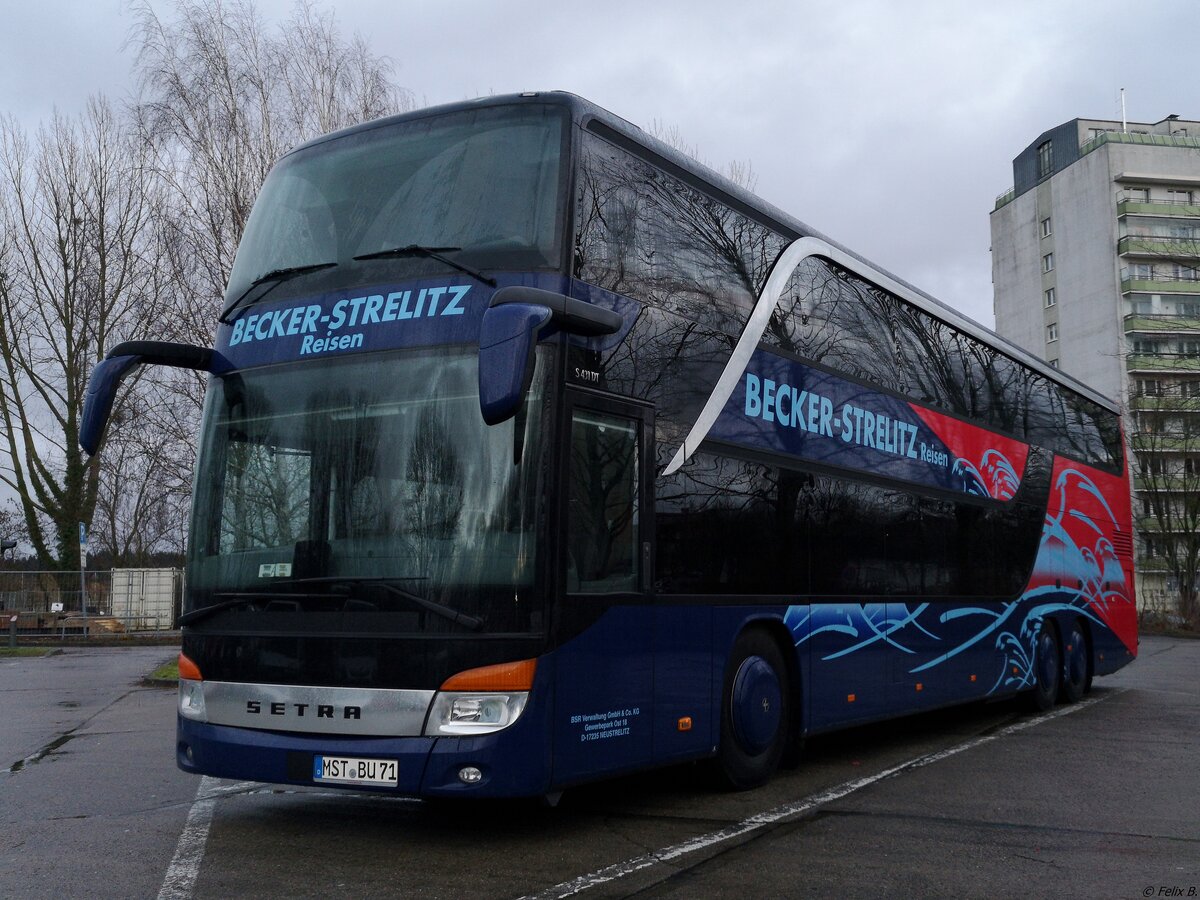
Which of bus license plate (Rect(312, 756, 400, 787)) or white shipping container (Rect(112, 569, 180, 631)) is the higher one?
white shipping container (Rect(112, 569, 180, 631))

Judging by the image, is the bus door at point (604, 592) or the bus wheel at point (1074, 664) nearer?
the bus door at point (604, 592)

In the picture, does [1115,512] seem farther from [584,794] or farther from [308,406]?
[308,406]

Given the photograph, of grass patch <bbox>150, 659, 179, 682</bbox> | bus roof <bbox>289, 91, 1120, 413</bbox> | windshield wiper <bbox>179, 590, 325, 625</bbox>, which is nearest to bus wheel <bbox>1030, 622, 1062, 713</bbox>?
bus roof <bbox>289, 91, 1120, 413</bbox>

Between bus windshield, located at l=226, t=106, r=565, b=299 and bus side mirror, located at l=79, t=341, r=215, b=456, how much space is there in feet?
1.56

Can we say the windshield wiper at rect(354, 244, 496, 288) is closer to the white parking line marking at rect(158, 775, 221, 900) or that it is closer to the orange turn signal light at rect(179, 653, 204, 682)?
the orange turn signal light at rect(179, 653, 204, 682)

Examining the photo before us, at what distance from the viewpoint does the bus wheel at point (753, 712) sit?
8531 mm

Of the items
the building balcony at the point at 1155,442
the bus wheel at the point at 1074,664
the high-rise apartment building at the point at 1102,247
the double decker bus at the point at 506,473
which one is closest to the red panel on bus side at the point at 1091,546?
the bus wheel at the point at 1074,664

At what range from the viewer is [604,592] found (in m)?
7.21

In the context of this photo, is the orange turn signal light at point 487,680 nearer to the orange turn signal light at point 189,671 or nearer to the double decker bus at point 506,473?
the double decker bus at point 506,473

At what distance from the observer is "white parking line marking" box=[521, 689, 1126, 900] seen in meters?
5.99

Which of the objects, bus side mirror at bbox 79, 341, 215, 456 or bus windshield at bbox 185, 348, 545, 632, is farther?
bus side mirror at bbox 79, 341, 215, 456

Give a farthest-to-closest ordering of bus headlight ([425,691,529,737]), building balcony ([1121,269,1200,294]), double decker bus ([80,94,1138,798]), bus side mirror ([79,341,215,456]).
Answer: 1. building balcony ([1121,269,1200,294])
2. bus side mirror ([79,341,215,456])
3. double decker bus ([80,94,1138,798])
4. bus headlight ([425,691,529,737])

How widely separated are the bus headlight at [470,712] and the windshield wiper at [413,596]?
0.36 metres

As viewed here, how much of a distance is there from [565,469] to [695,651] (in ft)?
5.92
